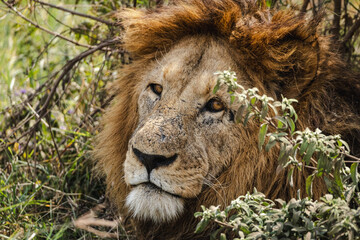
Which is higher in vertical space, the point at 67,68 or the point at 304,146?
the point at 304,146

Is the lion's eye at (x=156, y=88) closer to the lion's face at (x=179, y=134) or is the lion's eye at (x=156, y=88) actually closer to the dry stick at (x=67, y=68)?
the lion's face at (x=179, y=134)

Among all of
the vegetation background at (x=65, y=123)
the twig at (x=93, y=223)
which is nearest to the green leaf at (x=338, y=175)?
the vegetation background at (x=65, y=123)

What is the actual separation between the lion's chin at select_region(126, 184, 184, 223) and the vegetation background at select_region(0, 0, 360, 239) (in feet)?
3.11

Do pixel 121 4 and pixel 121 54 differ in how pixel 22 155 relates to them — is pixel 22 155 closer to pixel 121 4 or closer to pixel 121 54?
pixel 121 54

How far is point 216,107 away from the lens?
341 cm

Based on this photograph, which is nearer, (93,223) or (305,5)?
(93,223)

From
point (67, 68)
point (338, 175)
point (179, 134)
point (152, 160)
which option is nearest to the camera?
point (338, 175)

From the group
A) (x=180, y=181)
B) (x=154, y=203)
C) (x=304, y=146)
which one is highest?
(x=304, y=146)

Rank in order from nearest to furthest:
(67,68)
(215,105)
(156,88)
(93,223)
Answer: (215,105) < (156,88) < (93,223) < (67,68)

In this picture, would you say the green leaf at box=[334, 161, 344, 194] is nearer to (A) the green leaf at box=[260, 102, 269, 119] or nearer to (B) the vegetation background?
(A) the green leaf at box=[260, 102, 269, 119]

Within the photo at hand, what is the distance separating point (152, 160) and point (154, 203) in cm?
26

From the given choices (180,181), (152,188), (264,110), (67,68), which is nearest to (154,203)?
(152,188)

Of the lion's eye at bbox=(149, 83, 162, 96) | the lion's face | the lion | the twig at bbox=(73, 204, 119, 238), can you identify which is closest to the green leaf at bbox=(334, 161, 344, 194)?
the lion

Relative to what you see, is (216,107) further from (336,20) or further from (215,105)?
(336,20)
